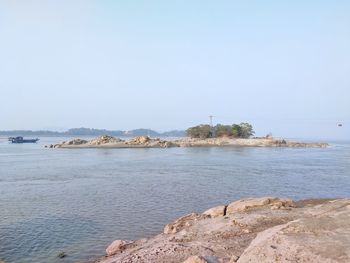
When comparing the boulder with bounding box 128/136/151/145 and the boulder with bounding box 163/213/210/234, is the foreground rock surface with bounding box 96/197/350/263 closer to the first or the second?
the boulder with bounding box 163/213/210/234

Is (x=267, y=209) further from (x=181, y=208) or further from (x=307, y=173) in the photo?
(x=307, y=173)

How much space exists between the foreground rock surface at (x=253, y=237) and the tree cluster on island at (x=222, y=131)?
13186 cm

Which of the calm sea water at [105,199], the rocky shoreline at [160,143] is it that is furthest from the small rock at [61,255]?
the rocky shoreline at [160,143]

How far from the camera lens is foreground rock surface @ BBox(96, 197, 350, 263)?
33.0ft

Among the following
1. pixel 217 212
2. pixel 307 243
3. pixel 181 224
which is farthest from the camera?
pixel 217 212

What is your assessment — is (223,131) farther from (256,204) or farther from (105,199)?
(256,204)

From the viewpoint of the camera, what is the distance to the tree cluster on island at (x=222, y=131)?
153 meters

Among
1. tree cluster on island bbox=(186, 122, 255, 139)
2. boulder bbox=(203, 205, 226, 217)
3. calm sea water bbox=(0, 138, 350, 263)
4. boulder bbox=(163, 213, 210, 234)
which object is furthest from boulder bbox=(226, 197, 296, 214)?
tree cluster on island bbox=(186, 122, 255, 139)

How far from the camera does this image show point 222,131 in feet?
512

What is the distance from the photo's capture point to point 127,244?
1738 centimetres

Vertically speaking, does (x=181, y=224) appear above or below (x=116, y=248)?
above

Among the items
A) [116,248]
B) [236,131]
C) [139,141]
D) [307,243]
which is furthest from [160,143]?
[307,243]

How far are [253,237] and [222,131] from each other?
14171 centimetres

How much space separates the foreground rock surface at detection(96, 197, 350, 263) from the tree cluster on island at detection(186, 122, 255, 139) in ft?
433
